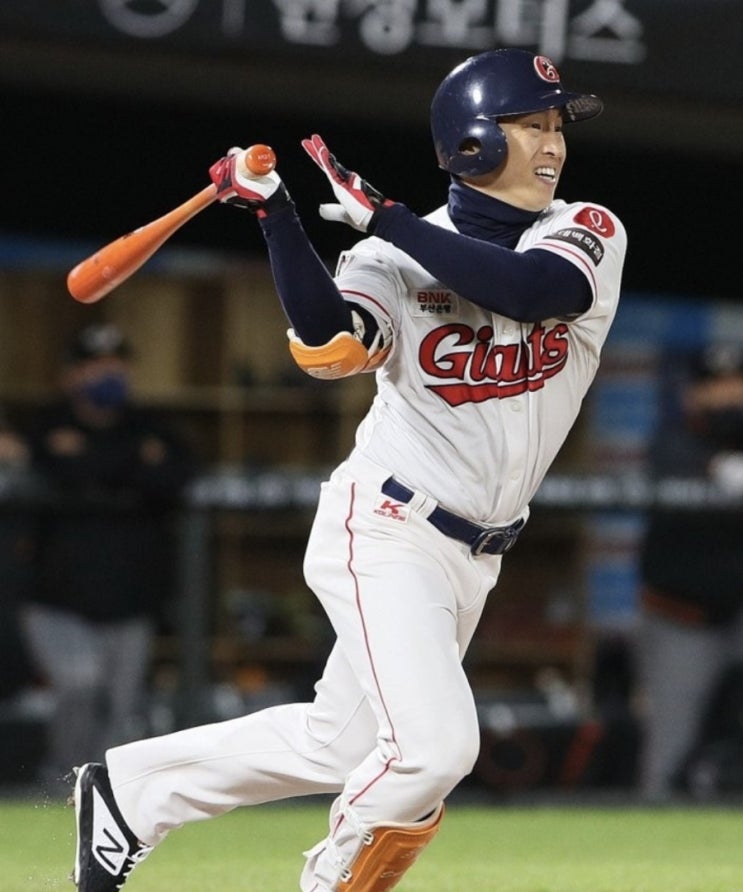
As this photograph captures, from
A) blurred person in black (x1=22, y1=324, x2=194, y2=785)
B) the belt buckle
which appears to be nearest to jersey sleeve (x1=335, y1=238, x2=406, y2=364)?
the belt buckle

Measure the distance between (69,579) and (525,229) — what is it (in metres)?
2.71

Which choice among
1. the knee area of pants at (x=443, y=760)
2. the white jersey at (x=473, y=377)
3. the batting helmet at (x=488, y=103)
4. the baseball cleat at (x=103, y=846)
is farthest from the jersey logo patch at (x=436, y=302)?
the baseball cleat at (x=103, y=846)

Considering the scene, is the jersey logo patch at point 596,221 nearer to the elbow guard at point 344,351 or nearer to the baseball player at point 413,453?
the baseball player at point 413,453

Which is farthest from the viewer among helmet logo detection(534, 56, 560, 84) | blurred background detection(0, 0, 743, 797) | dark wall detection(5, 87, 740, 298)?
dark wall detection(5, 87, 740, 298)

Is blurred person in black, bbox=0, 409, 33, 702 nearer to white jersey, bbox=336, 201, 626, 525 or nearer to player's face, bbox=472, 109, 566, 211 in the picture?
white jersey, bbox=336, 201, 626, 525

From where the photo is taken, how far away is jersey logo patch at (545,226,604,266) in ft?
9.33

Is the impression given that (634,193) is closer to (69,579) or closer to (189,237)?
(189,237)

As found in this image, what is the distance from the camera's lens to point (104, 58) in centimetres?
544

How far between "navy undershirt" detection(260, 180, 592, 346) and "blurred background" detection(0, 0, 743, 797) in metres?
2.49

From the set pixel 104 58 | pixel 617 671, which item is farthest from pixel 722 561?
pixel 104 58

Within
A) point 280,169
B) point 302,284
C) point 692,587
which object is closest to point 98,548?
point 280,169

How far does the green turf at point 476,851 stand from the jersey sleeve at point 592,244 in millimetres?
1266

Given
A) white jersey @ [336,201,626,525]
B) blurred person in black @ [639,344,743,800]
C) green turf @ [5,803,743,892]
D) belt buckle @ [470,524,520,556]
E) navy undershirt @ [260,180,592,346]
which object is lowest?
green turf @ [5,803,743,892]

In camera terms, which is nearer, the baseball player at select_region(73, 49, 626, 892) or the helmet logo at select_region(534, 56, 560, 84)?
the baseball player at select_region(73, 49, 626, 892)
